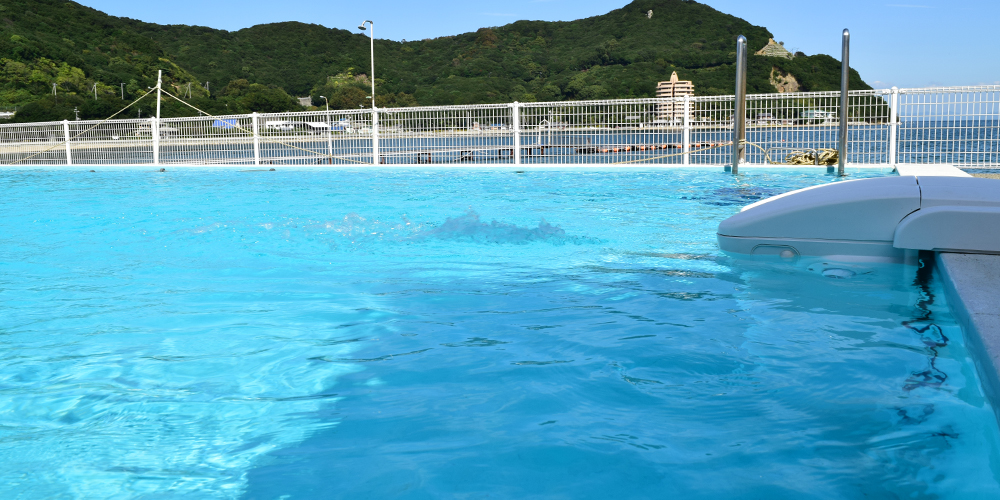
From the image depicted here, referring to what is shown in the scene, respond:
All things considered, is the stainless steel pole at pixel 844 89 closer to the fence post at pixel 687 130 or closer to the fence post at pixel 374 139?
the fence post at pixel 687 130

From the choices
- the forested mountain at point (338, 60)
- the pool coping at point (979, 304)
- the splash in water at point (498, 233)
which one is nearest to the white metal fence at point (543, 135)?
the splash in water at point (498, 233)

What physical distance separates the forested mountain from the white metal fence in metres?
→ 34.5

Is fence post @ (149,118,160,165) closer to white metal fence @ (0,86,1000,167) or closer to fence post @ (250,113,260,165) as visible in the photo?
white metal fence @ (0,86,1000,167)

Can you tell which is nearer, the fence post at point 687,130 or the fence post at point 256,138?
the fence post at point 687,130

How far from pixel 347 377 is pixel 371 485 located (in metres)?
0.87

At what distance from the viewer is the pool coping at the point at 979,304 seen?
1879 millimetres

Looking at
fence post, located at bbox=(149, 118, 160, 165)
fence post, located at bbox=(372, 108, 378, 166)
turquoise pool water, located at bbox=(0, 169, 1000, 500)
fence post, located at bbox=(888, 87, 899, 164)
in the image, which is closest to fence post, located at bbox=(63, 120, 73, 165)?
fence post, located at bbox=(149, 118, 160, 165)

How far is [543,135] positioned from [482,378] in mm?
15013

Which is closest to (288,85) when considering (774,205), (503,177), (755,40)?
(755,40)

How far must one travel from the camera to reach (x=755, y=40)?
58938mm

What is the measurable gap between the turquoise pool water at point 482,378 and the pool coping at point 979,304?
120mm

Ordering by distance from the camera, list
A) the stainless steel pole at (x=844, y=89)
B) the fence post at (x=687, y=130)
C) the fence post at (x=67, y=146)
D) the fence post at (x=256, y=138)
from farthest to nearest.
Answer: the fence post at (x=67, y=146) < the fence post at (x=256, y=138) < the fence post at (x=687, y=130) < the stainless steel pole at (x=844, y=89)

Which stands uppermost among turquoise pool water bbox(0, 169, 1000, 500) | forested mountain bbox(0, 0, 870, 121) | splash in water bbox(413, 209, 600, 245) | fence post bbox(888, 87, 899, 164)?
forested mountain bbox(0, 0, 870, 121)

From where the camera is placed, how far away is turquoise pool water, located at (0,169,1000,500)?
72.5 inches
